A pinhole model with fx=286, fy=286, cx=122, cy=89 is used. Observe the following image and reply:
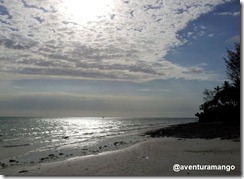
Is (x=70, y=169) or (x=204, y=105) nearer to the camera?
(x=70, y=169)

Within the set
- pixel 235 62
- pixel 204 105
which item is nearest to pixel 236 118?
pixel 235 62

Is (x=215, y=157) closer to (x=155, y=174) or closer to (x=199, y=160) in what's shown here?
(x=199, y=160)

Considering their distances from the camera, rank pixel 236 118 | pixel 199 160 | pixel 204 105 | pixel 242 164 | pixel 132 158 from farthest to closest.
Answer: pixel 204 105 → pixel 236 118 → pixel 132 158 → pixel 199 160 → pixel 242 164

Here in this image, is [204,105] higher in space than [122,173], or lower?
higher

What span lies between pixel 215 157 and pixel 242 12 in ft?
24.0

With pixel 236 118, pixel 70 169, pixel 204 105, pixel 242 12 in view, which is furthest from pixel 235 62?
pixel 204 105

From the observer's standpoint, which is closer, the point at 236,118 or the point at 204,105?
the point at 236,118

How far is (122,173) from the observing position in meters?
12.2

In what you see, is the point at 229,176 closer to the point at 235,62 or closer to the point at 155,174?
the point at 155,174

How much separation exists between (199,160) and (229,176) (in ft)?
8.30

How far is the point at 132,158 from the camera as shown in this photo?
15711 mm

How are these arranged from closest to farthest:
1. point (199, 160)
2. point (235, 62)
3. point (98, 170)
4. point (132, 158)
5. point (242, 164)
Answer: point (242, 164) → point (98, 170) → point (199, 160) → point (132, 158) → point (235, 62)

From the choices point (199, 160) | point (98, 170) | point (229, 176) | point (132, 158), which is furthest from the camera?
point (132, 158)

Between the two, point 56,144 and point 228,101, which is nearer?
point 56,144
